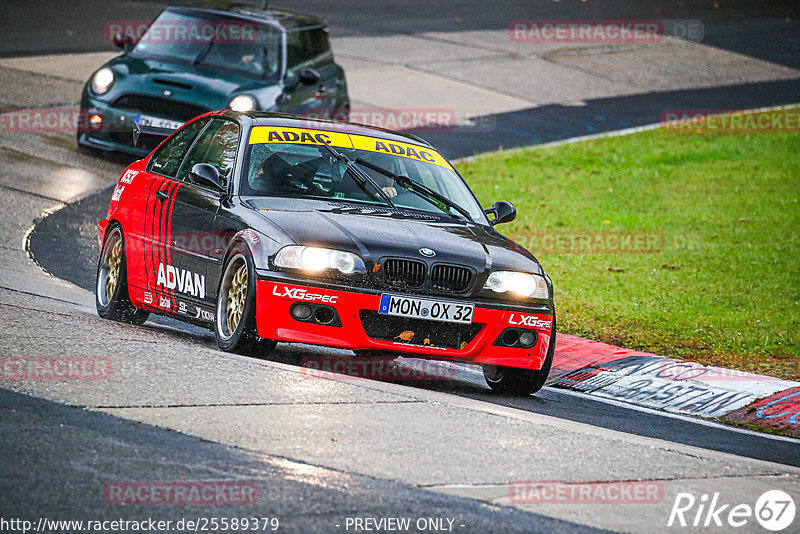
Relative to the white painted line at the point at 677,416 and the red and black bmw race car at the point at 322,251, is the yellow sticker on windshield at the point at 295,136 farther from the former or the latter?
the white painted line at the point at 677,416

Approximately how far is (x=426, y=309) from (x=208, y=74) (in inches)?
320

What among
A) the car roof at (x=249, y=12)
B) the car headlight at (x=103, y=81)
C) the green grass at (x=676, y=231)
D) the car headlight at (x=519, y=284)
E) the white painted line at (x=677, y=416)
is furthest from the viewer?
the car roof at (x=249, y=12)

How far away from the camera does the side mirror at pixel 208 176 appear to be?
26.0ft

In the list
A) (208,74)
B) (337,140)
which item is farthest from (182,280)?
(208,74)

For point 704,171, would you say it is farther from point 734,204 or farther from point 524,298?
point 524,298

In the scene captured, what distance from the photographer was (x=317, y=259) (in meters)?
7.09

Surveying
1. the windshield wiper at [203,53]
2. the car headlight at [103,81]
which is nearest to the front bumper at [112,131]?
the car headlight at [103,81]

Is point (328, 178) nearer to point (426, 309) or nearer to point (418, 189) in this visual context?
point (418, 189)

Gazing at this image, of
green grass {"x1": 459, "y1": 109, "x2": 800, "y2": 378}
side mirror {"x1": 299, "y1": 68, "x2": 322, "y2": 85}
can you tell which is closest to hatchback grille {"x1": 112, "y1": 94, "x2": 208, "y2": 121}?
side mirror {"x1": 299, "y1": 68, "x2": 322, "y2": 85}

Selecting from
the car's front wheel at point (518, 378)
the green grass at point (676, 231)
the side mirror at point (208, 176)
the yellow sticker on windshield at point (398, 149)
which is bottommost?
the green grass at point (676, 231)

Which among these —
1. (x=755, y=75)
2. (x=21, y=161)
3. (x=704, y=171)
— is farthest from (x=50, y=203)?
(x=755, y=75)

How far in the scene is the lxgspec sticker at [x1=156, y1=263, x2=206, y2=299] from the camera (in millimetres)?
7785

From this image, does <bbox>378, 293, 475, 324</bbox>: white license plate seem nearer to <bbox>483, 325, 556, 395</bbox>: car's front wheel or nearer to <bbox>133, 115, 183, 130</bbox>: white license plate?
<bbox>483, 325, 556, 395</bbox>: car's front wheel

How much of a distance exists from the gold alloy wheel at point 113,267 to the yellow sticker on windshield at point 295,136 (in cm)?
133
